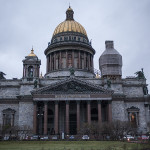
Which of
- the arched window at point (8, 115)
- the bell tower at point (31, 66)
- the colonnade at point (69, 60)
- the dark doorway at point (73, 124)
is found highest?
the colonnade at point (69, 60)

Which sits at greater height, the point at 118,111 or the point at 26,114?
the point at 118,111

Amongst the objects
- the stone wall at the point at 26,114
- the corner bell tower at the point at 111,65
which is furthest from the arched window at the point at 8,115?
the corner bell tower at the point at 111,65

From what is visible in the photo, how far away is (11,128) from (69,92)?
14776 mm

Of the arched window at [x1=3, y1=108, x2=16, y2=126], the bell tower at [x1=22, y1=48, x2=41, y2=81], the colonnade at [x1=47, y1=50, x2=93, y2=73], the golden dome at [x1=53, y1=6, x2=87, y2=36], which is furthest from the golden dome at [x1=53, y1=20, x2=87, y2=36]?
the arched window at [x1=3, y1=108, x2=16, y2=126]

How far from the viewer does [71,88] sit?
2227 inches

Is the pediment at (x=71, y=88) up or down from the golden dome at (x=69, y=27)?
down

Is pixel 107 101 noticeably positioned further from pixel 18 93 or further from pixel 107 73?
pixel 18 93

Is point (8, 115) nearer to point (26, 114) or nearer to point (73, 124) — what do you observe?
point (26, 114)

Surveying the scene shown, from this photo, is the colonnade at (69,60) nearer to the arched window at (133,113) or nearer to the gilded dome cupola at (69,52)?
the gilded dome cupola at (69,52)

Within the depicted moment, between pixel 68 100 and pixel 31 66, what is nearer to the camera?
pixel 68 100

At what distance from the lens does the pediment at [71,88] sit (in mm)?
56188

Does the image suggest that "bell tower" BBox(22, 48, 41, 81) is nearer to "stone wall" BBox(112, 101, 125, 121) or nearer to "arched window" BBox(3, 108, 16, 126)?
"arched window" BBox(3, 108, 16, 126)

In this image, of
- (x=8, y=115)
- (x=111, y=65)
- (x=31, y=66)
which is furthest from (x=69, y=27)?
(x=8, y=115)

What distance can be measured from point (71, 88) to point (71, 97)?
2165 mm
